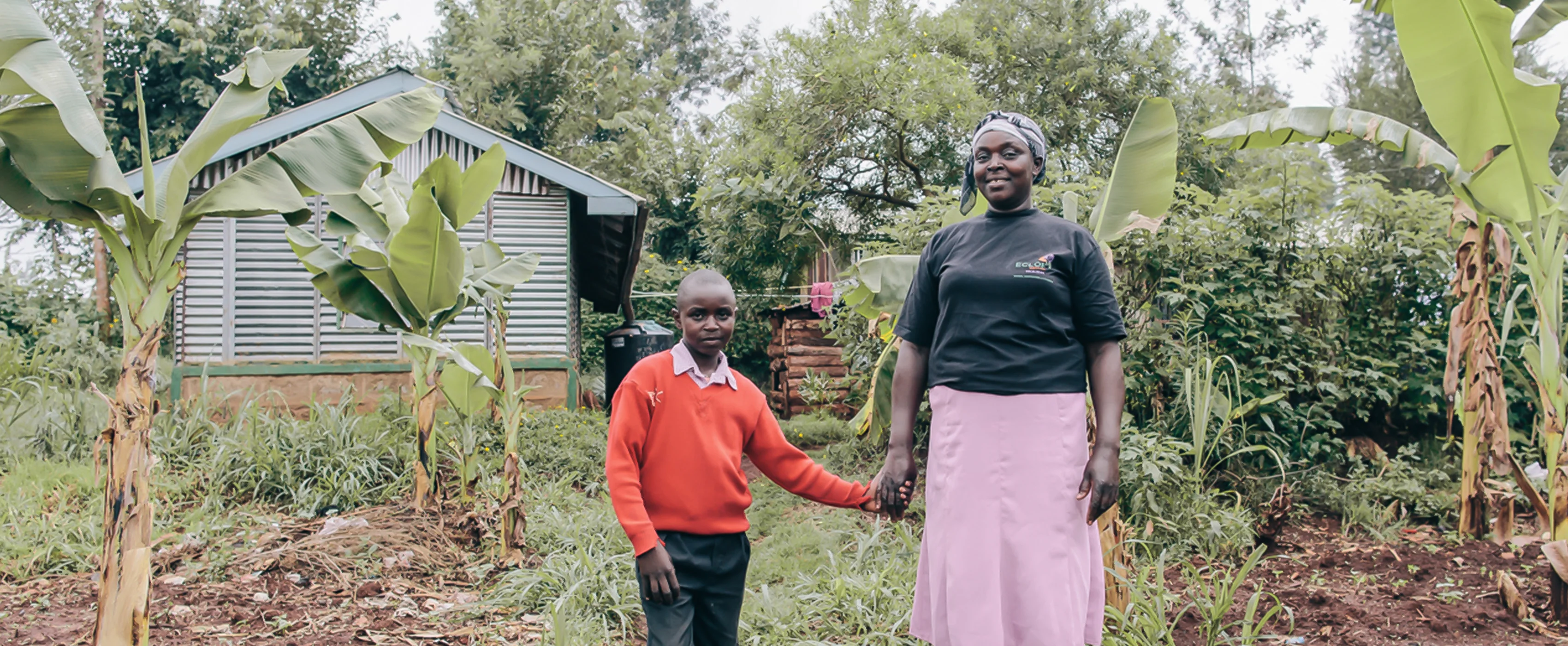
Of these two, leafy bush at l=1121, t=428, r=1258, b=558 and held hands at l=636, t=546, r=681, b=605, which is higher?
held hands at l=636, t=546, r=681, b=605

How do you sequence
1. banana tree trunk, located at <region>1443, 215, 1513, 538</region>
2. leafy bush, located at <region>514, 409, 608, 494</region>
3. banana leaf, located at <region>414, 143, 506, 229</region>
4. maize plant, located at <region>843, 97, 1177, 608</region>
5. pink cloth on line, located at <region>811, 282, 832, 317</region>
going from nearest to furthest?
maize plant, located at <region>843, 97, 1177, 608</region>
banana tree trunk, located at <region>1443, 215, 1513, 538</region>
banana leaf, located at <region>414, 143, 506, 229</region>
leafy bush, located at <region>514, 409, 608, 494</region>
pink cloth on line, located at <region>811, 282, 832, 317</region>

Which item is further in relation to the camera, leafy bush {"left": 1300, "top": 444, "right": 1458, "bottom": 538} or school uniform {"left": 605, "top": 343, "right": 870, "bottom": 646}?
leafy bush {"left": 1300, "top": 444, "right": 1458, "bottom": 538}

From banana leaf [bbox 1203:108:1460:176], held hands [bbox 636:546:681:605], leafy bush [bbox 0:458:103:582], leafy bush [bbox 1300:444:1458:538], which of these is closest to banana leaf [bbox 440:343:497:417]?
leafy bush [bbox 0:458:103:582]

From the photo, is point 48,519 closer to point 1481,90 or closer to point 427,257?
point 427,257

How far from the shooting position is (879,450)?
774 cm

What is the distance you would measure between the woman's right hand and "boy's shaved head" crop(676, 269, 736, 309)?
61 cm

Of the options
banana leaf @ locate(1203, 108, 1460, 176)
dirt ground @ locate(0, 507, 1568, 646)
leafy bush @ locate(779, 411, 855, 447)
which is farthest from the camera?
leafy bush @ locate(779, 411, 855, 447)

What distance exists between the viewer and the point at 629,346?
1192cm

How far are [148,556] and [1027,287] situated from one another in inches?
123

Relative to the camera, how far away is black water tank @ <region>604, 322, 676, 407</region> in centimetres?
1192

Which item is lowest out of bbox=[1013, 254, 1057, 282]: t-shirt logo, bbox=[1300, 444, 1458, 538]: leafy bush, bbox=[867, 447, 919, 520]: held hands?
bbox=[1300, 444, 1458, 538]: leafy bush

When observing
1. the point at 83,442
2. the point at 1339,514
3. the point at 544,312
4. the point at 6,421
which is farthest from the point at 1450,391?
the point at 6,421

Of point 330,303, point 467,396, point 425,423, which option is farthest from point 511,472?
point 330,303

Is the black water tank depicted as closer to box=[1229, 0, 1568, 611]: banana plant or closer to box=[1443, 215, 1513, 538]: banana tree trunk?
box=[1443, 215, 1513, 538]: banana tree trunk
